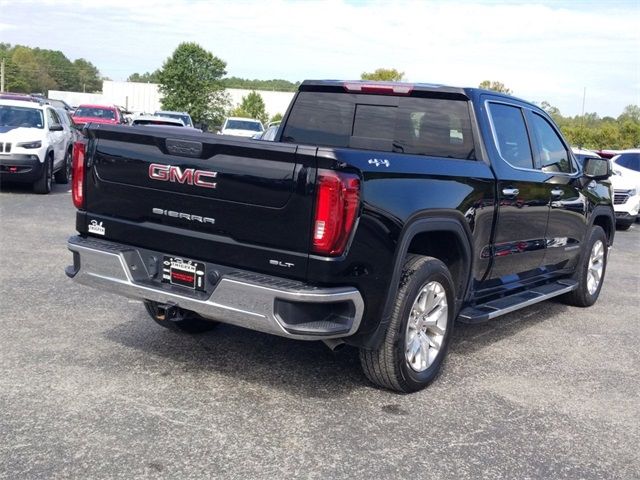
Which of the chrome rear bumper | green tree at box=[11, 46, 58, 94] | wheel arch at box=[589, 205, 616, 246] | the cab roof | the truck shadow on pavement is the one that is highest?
green tree at box=[11, 46, 58, 94]

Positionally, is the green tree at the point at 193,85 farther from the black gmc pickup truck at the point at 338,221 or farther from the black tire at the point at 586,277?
the black gmc pickup truck at the point at 338,221

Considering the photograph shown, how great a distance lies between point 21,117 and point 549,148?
1104 cm

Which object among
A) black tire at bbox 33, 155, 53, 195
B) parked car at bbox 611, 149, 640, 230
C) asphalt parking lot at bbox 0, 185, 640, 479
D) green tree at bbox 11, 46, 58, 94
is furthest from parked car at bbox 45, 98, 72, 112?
green tree at bbox 11, 46, 58, 94

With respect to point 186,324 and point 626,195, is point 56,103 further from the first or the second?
point 186,324

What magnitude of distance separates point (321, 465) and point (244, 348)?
1.88 m

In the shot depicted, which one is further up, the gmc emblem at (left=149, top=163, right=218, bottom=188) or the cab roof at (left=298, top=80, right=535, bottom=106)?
the cab roof at (left=298, top=80, right=535, bottom=106)

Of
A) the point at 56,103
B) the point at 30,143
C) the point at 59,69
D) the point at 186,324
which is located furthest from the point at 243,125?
the point at 59,69

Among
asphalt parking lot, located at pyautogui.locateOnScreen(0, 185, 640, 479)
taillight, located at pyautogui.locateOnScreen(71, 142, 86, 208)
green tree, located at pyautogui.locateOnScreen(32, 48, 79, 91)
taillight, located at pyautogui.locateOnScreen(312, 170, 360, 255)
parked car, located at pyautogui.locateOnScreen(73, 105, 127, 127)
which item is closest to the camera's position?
asphalt parking lot, located at pyautogui.locateOnScreen(0, 185, 640, 479)

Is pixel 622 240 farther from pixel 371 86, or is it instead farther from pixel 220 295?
pixel 220 295

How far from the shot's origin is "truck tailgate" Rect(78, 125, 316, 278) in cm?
407

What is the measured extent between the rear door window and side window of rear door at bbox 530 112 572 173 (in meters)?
1.12

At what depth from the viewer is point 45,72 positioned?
5541 inches

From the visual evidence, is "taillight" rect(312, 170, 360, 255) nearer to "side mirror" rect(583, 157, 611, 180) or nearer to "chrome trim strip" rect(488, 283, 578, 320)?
"chrome trim strip" rect(488, 283, 578, 320)

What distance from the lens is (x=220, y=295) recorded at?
4211 millimetres
